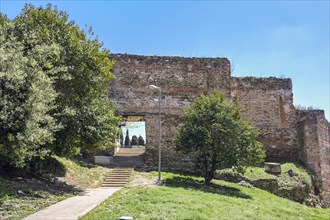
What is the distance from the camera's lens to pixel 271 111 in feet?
78.7

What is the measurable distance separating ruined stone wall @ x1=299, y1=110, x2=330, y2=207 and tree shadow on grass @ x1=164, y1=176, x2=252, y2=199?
829 cm

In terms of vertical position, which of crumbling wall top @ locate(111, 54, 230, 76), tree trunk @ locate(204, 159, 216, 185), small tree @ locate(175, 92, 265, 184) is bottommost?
tree trunk @ locate(204, 159, 216, 185)

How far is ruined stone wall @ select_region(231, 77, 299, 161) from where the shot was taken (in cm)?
2339

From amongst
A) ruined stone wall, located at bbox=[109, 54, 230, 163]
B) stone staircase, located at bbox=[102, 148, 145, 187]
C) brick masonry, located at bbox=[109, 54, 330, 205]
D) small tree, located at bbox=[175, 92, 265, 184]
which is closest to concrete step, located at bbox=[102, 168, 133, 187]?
stone staircase, located at bbox=[102, 148, 145, 187]

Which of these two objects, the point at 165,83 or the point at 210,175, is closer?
the point at 210,175

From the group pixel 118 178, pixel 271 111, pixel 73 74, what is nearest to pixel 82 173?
pixel 118 178

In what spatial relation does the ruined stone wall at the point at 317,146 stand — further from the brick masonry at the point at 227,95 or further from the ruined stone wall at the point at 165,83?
the ruined stone wall at the point at 165,83

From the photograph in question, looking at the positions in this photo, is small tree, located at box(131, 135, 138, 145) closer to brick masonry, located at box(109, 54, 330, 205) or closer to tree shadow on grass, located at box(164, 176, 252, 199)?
brick masonry, located at box(109, 54, 330, 205)

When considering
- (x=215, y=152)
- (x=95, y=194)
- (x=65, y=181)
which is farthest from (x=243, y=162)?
(x=65, y=181)

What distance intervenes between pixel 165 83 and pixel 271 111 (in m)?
7.91

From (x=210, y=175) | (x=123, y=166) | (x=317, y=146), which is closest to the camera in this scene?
(x=210, y=175)

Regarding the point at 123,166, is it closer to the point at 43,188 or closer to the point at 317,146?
the point at 43,188

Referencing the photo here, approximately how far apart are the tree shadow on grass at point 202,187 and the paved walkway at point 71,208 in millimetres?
3346

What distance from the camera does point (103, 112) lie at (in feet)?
53.3
